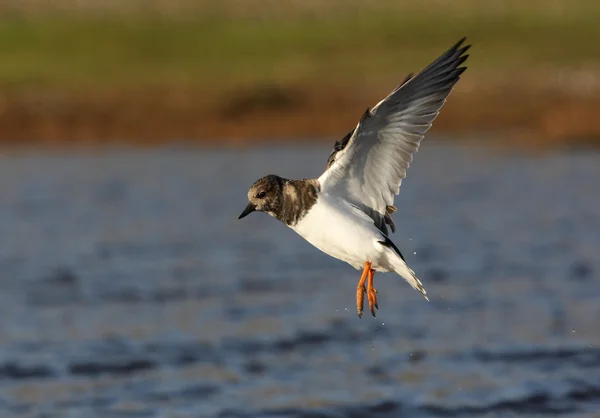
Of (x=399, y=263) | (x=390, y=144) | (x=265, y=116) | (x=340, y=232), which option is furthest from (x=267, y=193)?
(x=265, y=116)

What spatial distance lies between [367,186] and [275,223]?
479 inches

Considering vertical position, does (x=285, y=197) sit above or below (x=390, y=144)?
below

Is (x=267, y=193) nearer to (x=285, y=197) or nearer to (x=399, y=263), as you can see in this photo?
(x=285, y=197)

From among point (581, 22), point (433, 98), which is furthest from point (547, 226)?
point (581, 22)

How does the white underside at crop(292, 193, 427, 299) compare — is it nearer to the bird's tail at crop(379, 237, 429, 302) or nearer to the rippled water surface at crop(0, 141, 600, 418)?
the bird's tail at crop(379, 237, 429, 302)

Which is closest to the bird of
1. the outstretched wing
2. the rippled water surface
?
the outstretched wing

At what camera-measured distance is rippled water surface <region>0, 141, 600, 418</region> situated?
1199 centimetres

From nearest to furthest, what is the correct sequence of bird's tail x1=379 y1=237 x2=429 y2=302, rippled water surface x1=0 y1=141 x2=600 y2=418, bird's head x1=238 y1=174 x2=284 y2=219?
bird's tail x1=379 y1=237 x2=429 y2=302, bird's head x1=238 y1=174 x2=284 y2=219, rippled water surface x1=0 y1=141 x2=600 y2=418

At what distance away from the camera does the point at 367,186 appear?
9195 millimetres

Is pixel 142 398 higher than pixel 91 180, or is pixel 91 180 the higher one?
pixel 91 180

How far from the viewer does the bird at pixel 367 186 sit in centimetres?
881

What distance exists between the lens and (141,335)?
14094mm

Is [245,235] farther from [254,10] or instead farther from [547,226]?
[254,10]

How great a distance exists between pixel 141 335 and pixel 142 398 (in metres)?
2.21
